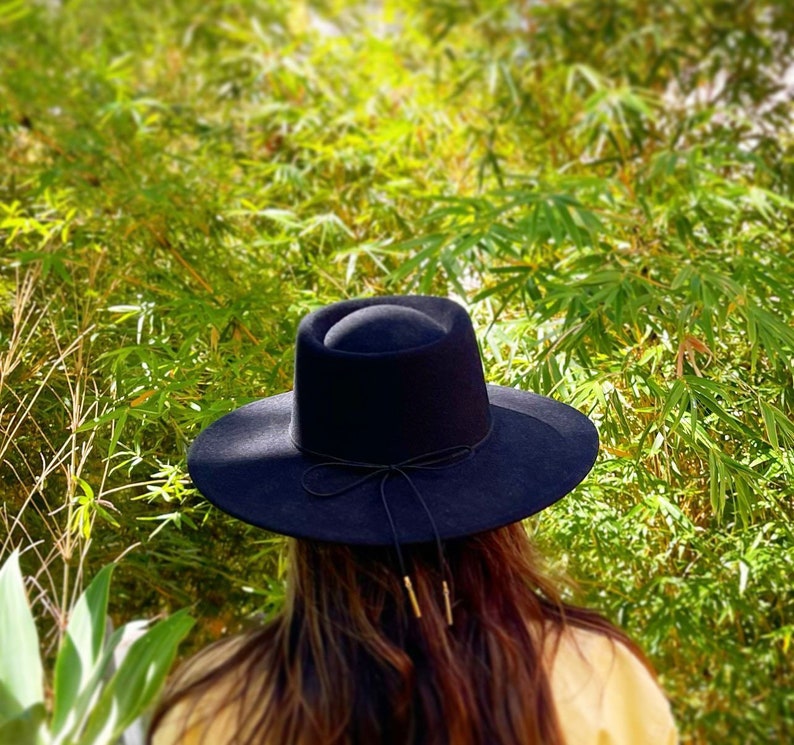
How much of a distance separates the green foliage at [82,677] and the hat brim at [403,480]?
172 millimetres

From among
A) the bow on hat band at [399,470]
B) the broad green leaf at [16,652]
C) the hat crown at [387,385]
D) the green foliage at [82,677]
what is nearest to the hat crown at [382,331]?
the hat crown at [387,385]

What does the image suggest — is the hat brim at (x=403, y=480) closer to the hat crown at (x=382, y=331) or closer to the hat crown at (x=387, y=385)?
the hat crown at (x=387, y=385)

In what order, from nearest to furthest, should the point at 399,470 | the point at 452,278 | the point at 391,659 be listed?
the point at 391,659 < the point at 399,470 < the point at 452,278

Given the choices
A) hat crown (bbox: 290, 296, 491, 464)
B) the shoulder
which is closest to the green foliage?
hat crown (bbox: 290, 296, 491, 464)

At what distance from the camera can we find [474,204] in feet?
7.43

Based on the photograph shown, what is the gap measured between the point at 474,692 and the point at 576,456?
1.14 feet

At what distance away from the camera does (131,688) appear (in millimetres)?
1126

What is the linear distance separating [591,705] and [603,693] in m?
0.02

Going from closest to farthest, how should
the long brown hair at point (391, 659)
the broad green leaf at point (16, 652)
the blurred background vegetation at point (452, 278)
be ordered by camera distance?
1. the long brown hair at point (391, 659)
2. the broad green leaf at point (16, 652)
3. the blurred background vegetation at point (452, 278)

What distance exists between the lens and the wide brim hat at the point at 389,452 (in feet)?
3.71

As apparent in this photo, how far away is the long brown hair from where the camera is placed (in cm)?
105

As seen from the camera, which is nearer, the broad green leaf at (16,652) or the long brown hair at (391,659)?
the long brown hair at (391,659)

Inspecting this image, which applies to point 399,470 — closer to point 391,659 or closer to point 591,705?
point 391,659

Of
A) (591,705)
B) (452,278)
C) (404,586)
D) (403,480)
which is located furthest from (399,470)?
(452,278)
